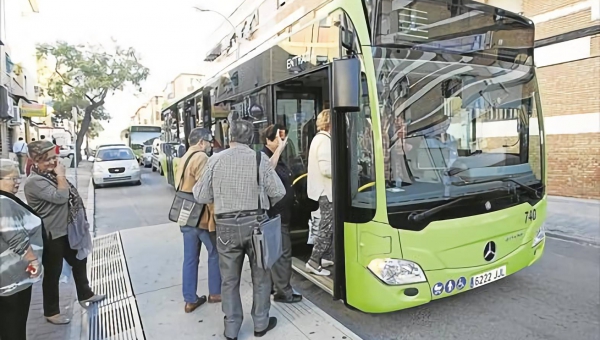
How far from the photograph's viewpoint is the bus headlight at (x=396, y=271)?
328cm

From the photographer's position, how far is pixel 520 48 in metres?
4.07

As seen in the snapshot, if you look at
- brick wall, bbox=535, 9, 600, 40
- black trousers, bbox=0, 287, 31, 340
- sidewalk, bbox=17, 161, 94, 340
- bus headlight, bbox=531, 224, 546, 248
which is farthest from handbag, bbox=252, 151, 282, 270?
brick wall, bbox=535, 9, 600, 40

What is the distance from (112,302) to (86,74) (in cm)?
3083

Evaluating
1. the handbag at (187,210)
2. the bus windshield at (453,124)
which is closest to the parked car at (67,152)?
the handbag at (187,210)

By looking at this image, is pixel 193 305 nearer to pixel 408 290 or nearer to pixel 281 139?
pixel 281 139

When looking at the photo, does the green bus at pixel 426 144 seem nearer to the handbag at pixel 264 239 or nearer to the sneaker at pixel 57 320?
the handbag at pixel 264 239

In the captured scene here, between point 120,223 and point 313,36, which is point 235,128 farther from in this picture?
point 120,223

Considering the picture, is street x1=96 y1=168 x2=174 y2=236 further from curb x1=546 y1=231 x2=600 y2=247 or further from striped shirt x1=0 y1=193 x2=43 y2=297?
curb x1=546 y1=231 x2=600 y2=247

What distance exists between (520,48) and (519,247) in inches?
75.5

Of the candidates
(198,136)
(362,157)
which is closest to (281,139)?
(198,136)

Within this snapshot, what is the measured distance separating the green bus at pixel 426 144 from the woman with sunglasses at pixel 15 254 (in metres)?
2.23

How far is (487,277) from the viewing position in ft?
12.1

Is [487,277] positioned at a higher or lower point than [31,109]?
lower

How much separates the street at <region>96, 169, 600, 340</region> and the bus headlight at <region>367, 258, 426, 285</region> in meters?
0.64
